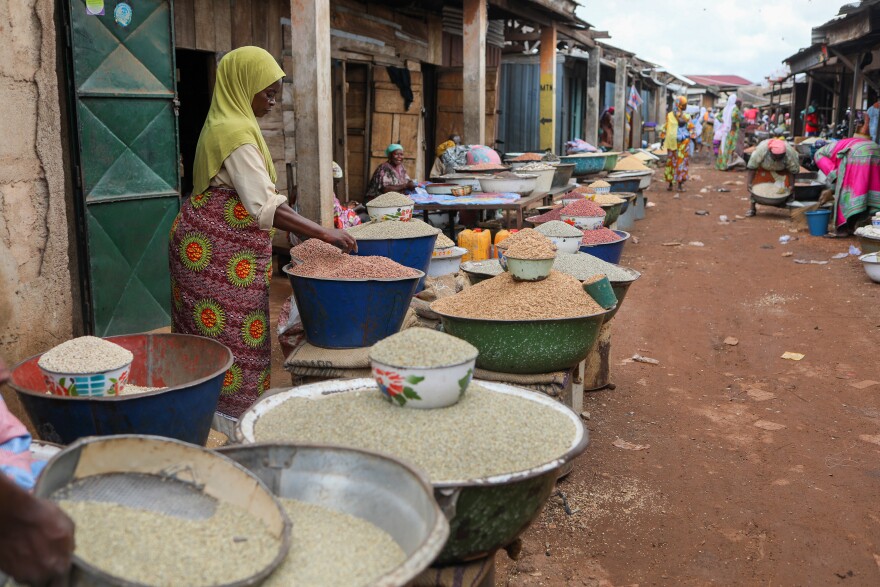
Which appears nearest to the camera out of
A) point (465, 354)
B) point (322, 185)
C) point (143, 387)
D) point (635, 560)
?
point (465, 354)

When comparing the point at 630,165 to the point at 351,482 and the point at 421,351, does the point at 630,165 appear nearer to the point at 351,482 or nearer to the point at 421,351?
the point at 421,351

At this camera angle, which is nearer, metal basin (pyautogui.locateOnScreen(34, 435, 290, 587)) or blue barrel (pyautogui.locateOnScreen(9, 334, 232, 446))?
metal basin (pyautogui.locateOnScreen(34, 435, 290, 587))

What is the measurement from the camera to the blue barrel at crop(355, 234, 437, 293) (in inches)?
159

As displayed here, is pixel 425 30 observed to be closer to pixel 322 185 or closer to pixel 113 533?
pixel 322 185

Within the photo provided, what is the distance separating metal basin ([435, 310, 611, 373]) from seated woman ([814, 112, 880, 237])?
27.8ft

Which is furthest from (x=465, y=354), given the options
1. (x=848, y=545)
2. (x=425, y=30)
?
(x=425, y=30)

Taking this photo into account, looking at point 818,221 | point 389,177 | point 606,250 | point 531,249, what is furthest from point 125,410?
point 818,221

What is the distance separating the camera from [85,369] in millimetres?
2254

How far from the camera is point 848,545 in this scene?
122 inches

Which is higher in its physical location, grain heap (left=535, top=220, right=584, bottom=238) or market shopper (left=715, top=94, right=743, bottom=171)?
market shopper (left=715, top=94, right=743, bottom=171)

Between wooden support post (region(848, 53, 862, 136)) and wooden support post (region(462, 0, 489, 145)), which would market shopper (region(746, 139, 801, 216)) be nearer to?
wooden support post (region(848, 53, 862, 136))

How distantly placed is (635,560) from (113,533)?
2182 mm

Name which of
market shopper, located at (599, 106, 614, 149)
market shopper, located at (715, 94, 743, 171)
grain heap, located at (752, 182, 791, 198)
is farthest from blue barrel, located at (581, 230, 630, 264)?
market shopper, located at (715, 94, 743, 171)

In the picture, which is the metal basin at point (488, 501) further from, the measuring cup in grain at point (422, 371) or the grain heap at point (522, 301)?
the grain heap at point (522, 301)
